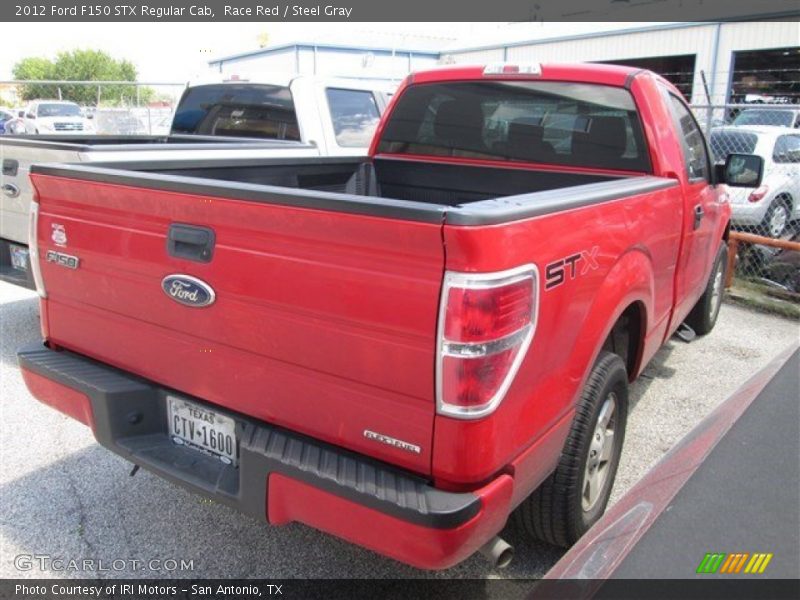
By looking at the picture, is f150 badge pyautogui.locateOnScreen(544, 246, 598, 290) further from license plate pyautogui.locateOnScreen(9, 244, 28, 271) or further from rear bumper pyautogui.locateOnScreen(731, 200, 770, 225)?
rear bumper pyautogui.locateOnScreen(731, 200, 770, 225)

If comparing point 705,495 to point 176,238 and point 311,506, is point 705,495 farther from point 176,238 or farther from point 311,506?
point 176,238

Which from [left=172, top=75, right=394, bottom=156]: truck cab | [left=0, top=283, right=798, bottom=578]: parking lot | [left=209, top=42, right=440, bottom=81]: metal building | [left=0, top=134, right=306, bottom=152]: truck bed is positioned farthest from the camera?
[left=209, top=42, right=440, bottom=81]: metal building

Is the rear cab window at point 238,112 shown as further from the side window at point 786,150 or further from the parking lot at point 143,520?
the side window at point 786,150

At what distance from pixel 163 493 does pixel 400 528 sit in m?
1.86

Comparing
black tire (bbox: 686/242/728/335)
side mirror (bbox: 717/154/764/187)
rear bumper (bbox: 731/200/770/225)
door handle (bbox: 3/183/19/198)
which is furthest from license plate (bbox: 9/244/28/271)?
rear bumper (bbox: 731/200/770/225)

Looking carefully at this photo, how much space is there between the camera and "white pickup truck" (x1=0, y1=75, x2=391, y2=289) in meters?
4.84

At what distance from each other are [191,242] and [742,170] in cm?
378

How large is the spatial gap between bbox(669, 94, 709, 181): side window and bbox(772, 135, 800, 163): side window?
628 cm

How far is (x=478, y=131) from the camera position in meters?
Answer: 4.14

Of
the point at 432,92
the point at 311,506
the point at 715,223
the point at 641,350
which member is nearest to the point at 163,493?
the point at 311,506

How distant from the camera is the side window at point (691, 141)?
400 cm

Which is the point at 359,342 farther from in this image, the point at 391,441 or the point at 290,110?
the point at 290,110

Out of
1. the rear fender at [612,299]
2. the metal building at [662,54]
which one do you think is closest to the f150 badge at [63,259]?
the rear fender at [612,299]

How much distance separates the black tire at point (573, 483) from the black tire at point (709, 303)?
119 inches
